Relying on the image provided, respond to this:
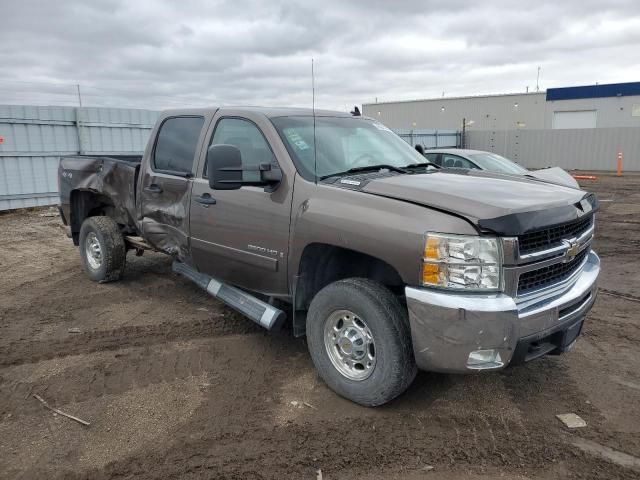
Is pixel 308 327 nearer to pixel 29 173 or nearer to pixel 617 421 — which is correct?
pixel 617 421

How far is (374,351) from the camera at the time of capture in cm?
338

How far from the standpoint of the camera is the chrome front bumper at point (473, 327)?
2.87 meters

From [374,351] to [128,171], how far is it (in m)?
3.63

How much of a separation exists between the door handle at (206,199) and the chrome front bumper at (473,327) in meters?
2.07

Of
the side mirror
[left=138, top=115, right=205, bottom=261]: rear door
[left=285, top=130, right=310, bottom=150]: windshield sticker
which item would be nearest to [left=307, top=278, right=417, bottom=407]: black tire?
the side mirror

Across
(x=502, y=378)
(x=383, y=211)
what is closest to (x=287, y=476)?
(x=383, y=211)

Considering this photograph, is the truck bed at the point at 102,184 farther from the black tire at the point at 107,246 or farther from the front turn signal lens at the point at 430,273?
the front turn signal lens at the point at 430,273

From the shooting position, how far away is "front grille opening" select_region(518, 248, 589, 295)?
3098mm

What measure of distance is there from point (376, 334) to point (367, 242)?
0.57m

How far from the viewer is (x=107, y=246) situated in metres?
6.23

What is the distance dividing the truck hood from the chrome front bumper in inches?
17.1

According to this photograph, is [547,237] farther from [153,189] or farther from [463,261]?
[153,189]

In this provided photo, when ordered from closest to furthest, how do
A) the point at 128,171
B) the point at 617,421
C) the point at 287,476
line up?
the point at 287,476, the point at 617,421, the point at 128,171

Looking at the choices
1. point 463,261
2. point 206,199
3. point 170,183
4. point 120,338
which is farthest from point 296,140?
point 120,338
